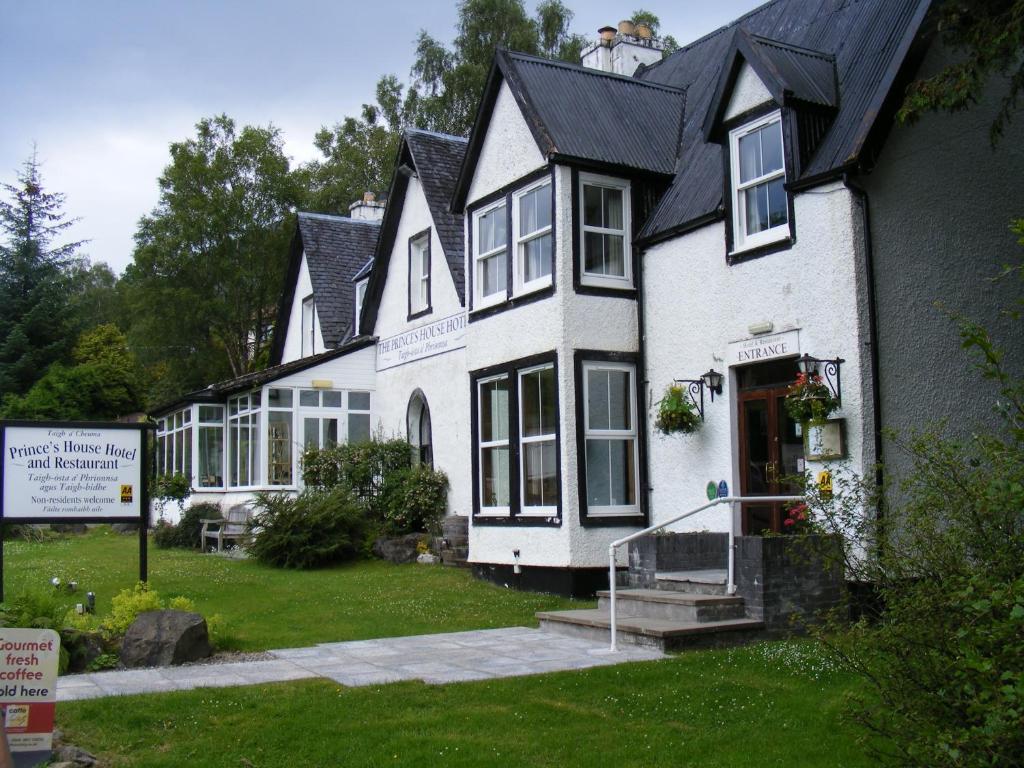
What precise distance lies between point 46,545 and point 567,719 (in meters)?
19.8

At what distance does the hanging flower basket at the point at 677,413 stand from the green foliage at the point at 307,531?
7093mm

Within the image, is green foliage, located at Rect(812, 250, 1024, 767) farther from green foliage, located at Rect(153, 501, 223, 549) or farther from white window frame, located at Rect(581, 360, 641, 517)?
green foliage, located at Rect(153, 501, 223, 549)

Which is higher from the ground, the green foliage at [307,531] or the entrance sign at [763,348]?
the entrance sign at [763,348]

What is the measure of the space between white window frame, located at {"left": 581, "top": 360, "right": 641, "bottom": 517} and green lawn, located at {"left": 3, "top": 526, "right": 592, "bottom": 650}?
4.47ft

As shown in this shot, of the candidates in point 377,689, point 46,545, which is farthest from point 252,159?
point 377,689

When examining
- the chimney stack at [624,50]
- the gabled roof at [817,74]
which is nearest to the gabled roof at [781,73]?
the gabled roof at [817,74]

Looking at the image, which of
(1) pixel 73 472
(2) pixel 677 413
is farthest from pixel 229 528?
(2) pixel 677 413

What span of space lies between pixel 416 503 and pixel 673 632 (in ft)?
33.2

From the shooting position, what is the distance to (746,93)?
13000 millimetres

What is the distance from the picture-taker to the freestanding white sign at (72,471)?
415 inches

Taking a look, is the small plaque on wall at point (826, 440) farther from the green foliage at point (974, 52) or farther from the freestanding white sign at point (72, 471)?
the freestanding white sign at point (72, 471)

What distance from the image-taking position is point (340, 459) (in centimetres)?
2112

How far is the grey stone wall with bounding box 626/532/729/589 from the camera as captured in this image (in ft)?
39.1

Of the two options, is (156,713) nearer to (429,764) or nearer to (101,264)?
(429,764)
